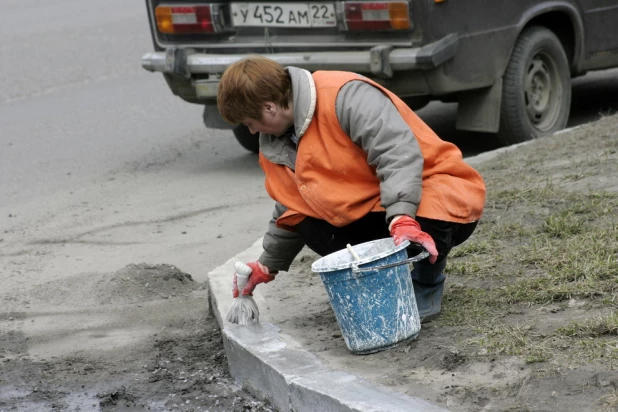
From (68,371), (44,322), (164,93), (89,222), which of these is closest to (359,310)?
(68,371)

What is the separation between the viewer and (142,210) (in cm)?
658

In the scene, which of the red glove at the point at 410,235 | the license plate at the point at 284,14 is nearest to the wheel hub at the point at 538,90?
the license plate at the point at 284,14

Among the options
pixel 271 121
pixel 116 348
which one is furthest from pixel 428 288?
pixel 116 348

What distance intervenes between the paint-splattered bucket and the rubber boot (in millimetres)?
218

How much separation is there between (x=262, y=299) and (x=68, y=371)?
85 centimetres

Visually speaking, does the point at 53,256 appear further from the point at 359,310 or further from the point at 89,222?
the point at 359,310

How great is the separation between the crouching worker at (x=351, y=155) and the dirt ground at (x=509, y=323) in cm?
33

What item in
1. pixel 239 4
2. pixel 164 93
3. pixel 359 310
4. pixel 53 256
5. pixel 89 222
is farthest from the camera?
pixel 164 93

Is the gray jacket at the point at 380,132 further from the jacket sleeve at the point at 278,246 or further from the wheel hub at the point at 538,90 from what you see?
the wheel hub at the point at 538,90

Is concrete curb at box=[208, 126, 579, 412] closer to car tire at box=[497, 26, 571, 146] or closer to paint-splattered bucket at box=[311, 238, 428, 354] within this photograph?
paint-splattered bucket at box=[311, 238, 428, 354]

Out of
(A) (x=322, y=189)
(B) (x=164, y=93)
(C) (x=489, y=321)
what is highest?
(A) (x=322, y=189)

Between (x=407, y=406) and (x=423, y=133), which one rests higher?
(x=423, y=133)

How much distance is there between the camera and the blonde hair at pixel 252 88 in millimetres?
3541

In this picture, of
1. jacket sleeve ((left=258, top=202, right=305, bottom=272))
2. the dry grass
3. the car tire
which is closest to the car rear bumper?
the car tire
